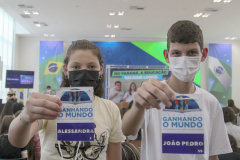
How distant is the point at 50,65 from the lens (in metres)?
11.7

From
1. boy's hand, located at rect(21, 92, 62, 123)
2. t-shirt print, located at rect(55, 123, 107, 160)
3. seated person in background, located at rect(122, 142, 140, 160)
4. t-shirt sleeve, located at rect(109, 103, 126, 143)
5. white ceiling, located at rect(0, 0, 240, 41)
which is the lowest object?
seated person in background, located at rect(122, 142, 140, 160)

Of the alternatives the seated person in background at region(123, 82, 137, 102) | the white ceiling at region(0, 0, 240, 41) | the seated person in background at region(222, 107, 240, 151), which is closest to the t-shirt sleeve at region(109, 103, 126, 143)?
the seated person in background at region(222, 107, 240, 151)

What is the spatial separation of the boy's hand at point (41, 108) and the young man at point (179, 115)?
1.13 ft

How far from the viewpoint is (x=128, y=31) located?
1112 cm

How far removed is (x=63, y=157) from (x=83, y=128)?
0.26 m

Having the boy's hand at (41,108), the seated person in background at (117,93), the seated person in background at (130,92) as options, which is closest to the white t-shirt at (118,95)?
the seated person in background at (117,93)

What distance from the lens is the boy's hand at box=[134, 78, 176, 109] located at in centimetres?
87

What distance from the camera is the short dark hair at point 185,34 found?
112cm

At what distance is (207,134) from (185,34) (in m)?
0.54

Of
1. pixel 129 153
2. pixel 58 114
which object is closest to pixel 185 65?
pixel 58 114

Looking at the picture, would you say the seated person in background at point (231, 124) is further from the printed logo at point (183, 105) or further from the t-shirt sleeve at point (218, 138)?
the printed logo at point (183, 105)

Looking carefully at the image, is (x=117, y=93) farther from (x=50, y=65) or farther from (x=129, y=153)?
(x=129, y=153)

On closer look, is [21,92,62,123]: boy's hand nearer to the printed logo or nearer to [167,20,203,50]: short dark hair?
the printed logo

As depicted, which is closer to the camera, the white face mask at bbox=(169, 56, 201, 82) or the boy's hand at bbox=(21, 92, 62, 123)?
the boy's hand at bbox=(21, 92, 62, 123)
